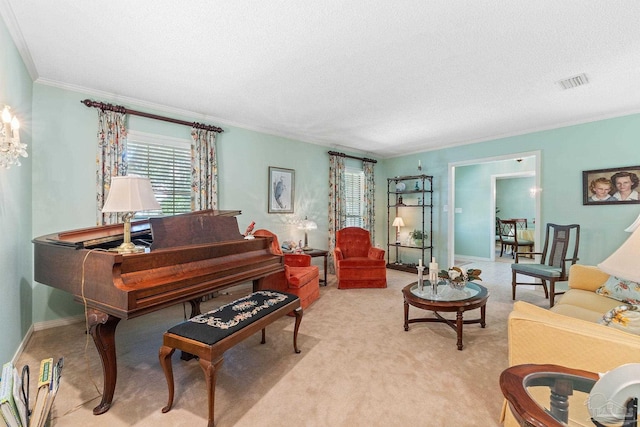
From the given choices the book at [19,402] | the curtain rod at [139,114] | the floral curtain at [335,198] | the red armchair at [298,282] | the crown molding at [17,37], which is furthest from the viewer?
the floral curtain at [335,198]

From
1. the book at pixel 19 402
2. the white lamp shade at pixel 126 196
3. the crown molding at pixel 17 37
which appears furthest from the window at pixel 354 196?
the book at pixel 19 402

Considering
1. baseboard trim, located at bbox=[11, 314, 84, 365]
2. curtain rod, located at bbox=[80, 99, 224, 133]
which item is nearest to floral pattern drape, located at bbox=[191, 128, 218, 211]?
curtain rod, located at bbox=[80, 99, 224, 133]

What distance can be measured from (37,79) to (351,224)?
517 cm

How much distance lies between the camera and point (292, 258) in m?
4.27

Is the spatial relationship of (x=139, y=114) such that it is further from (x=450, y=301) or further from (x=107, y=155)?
(x=450, y=301)

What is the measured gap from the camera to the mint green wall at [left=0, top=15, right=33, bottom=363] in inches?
82.0

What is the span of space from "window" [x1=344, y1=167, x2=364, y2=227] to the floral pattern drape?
2922 mm

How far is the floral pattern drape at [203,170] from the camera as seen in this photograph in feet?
12.7

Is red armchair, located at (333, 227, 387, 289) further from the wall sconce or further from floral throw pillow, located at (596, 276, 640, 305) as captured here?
the wall sconce

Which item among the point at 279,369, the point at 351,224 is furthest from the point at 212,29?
the point at 351,224

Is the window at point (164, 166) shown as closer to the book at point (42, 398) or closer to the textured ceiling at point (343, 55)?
the textured ceiling at point (343, 55)

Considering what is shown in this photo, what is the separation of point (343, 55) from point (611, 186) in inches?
170

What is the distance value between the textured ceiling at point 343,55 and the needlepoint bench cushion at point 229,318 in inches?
83.7

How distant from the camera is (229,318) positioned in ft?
6.42
